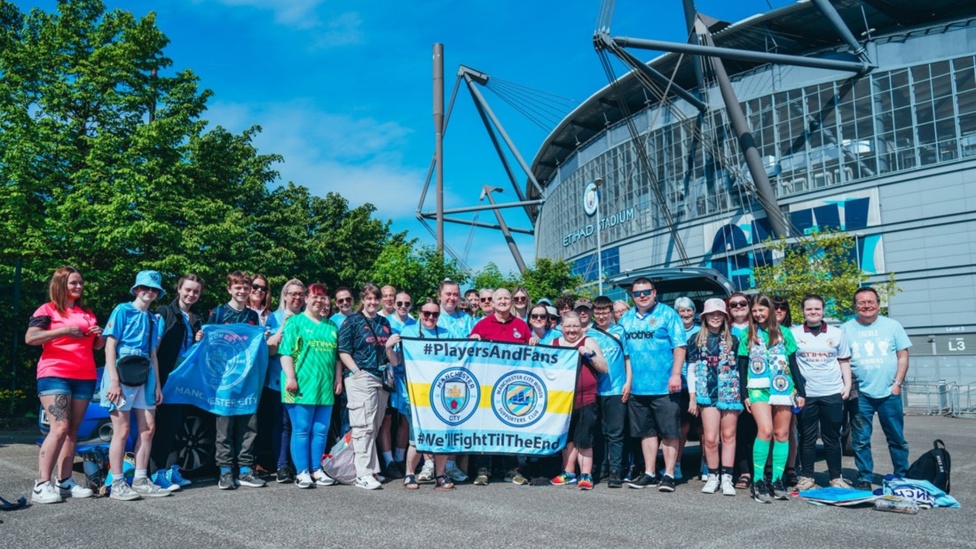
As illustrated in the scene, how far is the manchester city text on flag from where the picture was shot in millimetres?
6898

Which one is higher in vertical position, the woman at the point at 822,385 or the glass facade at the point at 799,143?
the glass facade at the point at 799,143

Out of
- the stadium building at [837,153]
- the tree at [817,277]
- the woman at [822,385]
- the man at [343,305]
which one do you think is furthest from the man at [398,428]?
the stadium building at [837,153]

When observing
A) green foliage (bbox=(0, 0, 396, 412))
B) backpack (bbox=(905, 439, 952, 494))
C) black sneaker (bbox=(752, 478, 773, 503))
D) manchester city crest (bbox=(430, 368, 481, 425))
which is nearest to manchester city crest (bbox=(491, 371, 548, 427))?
manchester city crest (bbox=(430, 368, 481, 425))

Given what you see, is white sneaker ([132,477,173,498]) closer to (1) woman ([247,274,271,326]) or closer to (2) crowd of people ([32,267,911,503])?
(2) crowd of people ([32,267,911,503])

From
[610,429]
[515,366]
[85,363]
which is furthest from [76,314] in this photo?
[610,429]

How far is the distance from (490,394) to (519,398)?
1.02 feet

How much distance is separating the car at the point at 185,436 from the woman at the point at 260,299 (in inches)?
50.2

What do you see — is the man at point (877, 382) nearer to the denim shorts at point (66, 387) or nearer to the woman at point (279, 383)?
the woman at point (279, 383)

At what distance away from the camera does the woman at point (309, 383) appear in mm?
6663

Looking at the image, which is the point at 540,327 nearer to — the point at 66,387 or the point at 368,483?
the point at 368,483

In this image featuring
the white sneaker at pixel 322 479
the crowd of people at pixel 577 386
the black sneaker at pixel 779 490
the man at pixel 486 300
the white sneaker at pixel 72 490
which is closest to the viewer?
the white sneaker at pixel 72 490

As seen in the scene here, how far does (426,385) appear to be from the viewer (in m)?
6.93

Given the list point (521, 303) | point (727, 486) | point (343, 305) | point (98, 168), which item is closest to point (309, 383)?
point (343, 305)

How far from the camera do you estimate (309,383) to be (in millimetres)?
6680
